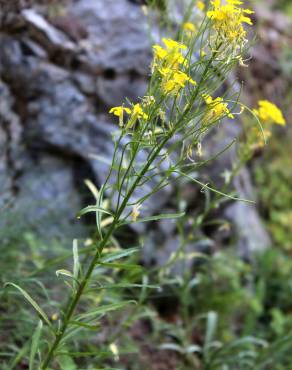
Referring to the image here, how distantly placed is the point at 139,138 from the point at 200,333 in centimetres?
219

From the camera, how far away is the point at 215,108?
57.8 inches

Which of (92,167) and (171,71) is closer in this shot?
(171,71)

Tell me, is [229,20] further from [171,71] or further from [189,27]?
[189,27]

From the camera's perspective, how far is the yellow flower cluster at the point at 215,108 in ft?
4.80

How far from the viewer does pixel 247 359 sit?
9.54 ft

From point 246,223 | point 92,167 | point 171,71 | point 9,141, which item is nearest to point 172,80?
point 171,71

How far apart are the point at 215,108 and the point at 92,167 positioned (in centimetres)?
184

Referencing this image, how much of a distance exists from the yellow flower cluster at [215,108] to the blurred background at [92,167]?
1396 millimetres

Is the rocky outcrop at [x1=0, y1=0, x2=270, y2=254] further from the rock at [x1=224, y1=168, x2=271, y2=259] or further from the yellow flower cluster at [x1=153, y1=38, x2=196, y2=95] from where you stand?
the yellow flower cluster at [x1=153, y1=38, x2=196, y2=95]

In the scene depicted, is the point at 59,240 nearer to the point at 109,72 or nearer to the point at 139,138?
the point at 109,72

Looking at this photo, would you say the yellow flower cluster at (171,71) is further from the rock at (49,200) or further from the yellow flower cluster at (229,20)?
the rock at (49,200)

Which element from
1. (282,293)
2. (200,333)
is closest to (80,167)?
(200,333)

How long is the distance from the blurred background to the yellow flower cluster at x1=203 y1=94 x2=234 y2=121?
1.40 metres


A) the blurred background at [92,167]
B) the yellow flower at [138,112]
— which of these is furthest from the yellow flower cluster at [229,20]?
the blurred background at [92,167]
